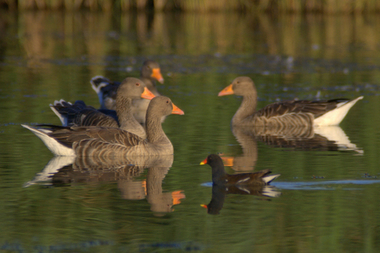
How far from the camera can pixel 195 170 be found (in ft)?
33.9

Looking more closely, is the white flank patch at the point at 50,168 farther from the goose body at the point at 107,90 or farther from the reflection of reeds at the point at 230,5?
the reflection of reeds at the point at 230,5

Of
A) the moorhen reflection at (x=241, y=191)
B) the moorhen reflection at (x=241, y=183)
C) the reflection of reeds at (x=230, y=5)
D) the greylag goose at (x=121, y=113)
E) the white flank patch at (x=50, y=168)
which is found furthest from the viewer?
the reflection of reeds at (x=230, y=5)

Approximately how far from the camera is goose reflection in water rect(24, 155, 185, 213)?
339 inches

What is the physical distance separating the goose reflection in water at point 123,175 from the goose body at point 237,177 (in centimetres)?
62

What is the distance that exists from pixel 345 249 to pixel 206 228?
154 cm

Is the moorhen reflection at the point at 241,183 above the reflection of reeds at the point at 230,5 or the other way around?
the other way around

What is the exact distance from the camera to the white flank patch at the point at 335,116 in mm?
14977

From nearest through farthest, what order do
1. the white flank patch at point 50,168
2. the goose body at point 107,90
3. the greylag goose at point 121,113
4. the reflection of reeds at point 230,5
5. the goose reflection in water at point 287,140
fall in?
1. the white flank patch at point 50,168
2. the goose reflection in water at point 287,140
3. the greylag goose at point 121,113
4. the goose body at point 107,90
5. the reflection of reeds at point 230,5

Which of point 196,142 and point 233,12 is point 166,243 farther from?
point 233,12

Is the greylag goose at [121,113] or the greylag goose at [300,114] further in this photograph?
the greylag goose at [300,114]

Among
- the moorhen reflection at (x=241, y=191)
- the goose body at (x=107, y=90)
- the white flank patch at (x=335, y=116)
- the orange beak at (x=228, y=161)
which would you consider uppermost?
the goose body at (x=107, y=90)

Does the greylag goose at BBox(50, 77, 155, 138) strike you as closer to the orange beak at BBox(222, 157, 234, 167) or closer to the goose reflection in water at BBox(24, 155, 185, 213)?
the goose reflection in water at BBox(24, 155, 185, 213)

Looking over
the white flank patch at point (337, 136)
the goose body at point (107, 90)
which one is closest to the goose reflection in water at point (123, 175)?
the white flank patch at point (337, 136)

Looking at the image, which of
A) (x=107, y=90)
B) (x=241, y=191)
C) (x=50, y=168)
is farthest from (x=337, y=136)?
(x=107, y=90)
